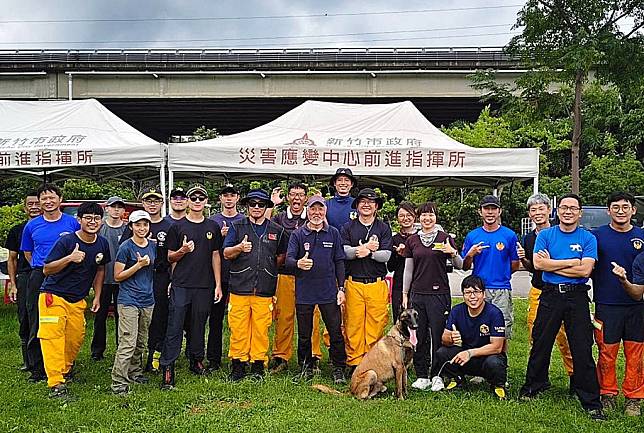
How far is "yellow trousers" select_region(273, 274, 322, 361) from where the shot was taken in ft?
22.1

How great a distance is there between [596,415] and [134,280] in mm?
4005

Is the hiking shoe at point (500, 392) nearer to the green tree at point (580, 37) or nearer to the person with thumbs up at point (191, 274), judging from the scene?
the person with thumbs up at point (191, 274)

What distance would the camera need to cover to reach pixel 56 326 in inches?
224

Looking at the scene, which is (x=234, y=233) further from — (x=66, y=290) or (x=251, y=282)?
(x=66, y=290)

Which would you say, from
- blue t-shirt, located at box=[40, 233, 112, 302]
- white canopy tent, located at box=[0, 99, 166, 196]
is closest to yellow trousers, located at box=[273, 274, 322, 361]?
blue t-shirt, located at box=[40, 233, 112, 302]

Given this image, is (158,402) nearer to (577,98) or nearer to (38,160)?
(38,160)

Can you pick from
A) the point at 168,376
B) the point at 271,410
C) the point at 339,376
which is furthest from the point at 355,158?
the point at 271,410

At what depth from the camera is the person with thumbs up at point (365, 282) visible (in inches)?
250

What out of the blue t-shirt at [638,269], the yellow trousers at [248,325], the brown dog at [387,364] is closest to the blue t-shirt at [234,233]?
the yellow trousers at [248,325]

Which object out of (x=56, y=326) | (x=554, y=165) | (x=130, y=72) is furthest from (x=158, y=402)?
(x=130, y=72)

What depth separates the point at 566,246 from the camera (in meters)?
5.39

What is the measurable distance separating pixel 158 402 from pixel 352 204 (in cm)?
261

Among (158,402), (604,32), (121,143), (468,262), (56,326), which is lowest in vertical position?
(158,402)

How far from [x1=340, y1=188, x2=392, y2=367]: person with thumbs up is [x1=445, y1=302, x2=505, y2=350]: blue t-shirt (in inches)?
29.2
